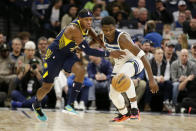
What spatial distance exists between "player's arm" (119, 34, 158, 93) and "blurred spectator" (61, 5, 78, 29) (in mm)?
5684

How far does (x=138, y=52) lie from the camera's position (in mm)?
6453

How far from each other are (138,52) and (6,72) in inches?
171

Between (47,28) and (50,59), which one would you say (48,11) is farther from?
(50,59)

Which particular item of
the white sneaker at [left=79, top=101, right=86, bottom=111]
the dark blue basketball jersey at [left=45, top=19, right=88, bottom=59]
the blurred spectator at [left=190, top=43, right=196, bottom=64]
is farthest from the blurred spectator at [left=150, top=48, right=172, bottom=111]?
the dark blue basketball jersey at [left=45, top=19, right=88, bottom=59]

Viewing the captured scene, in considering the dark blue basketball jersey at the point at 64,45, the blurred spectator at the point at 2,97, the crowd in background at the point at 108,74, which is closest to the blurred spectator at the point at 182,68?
the crowd in background at the point at 108,74

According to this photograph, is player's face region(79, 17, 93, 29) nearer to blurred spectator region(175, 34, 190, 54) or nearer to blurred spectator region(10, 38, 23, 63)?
blurred spectator region(10, 38, 23, 63)

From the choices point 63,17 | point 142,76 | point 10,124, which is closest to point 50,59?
point 10,124

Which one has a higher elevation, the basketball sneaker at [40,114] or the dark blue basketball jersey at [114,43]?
the dark blue basketball jersey at [114,43]

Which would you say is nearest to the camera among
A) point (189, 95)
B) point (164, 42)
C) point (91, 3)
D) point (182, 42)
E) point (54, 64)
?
point (54, 64)

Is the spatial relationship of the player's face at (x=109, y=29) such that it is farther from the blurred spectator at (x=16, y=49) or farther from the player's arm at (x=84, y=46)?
the blurred spectator at (x=16, y=49)

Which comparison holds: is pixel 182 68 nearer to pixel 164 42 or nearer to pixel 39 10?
pixel 164 42

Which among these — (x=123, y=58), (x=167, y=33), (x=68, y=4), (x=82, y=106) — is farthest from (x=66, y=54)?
(x=68, y=4)

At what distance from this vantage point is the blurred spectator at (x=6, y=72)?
941 centimetres

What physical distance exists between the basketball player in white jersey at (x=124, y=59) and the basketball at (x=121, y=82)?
7.8 inches
